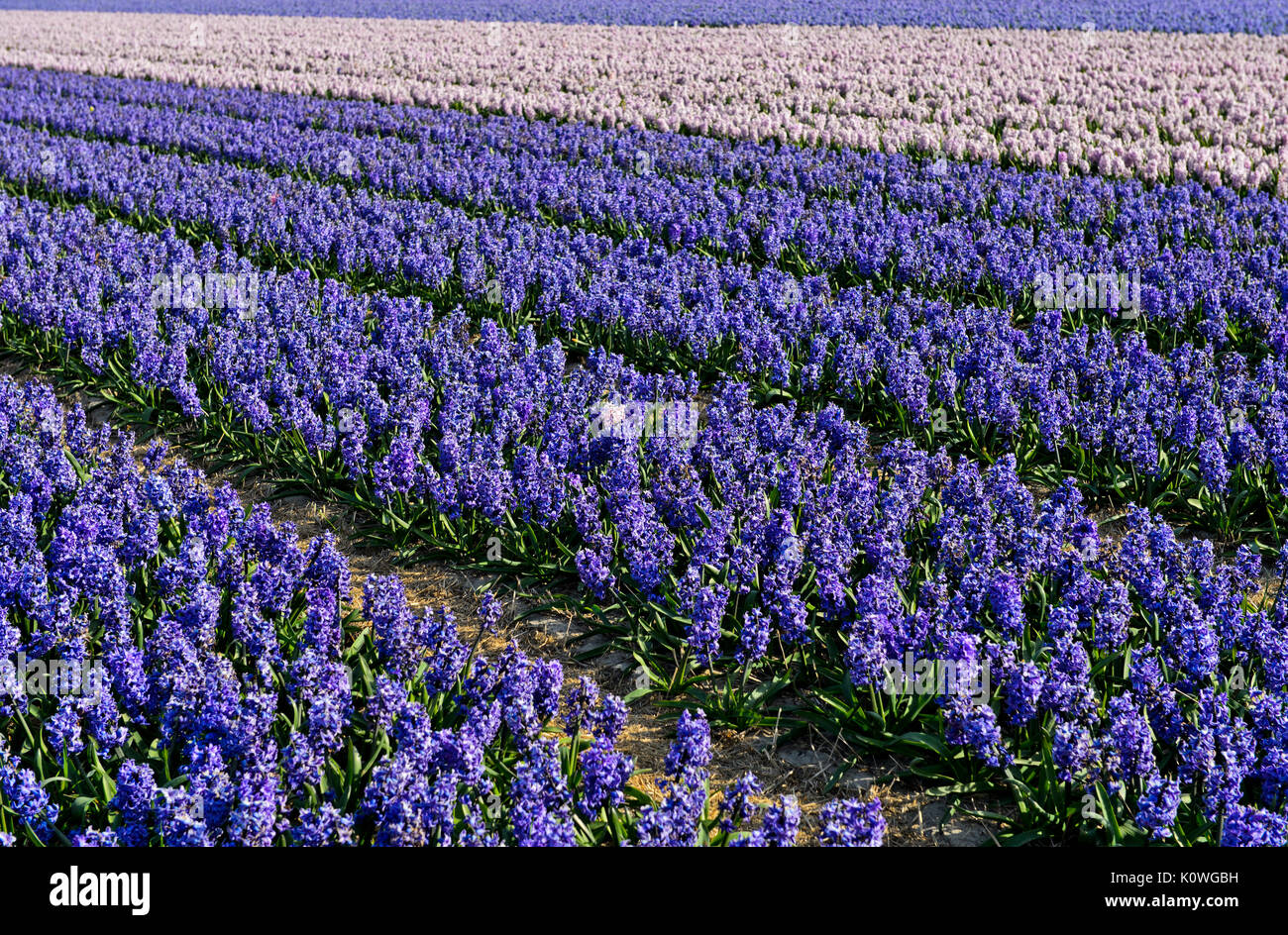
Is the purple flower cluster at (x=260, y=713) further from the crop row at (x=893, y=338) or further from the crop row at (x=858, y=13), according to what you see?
the crop row at (x=858, y=13)

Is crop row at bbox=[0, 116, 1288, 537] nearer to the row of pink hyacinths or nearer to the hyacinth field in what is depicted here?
the hyacinth field

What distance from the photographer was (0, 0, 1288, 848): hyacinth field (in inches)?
176

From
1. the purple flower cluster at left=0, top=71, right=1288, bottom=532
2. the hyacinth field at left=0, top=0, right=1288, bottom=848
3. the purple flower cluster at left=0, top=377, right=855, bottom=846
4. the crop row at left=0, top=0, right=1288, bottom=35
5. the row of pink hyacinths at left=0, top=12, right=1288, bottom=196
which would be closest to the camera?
the purple flower cluster at left=0, top=377, right=855, bottom=846

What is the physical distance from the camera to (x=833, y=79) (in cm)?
2841

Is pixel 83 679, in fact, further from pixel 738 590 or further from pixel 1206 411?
pixel 1206 411

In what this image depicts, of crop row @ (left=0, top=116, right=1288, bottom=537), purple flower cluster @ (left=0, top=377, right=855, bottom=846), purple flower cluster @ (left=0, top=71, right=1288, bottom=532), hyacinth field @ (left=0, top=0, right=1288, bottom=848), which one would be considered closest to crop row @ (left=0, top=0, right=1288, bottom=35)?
hyacinth field @ (left=0, top=0, right=1288, bottom=848)

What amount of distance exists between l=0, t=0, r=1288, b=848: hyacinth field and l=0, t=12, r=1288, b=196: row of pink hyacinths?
1407 millimetres

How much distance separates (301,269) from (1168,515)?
1003 centimetres

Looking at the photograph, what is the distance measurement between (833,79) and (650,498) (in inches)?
966

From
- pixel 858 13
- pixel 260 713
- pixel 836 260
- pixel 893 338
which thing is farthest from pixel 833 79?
pixel 260 713

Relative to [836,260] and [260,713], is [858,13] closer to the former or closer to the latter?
[836,260]

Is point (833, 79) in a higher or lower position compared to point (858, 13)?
lower

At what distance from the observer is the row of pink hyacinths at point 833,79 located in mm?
19062
